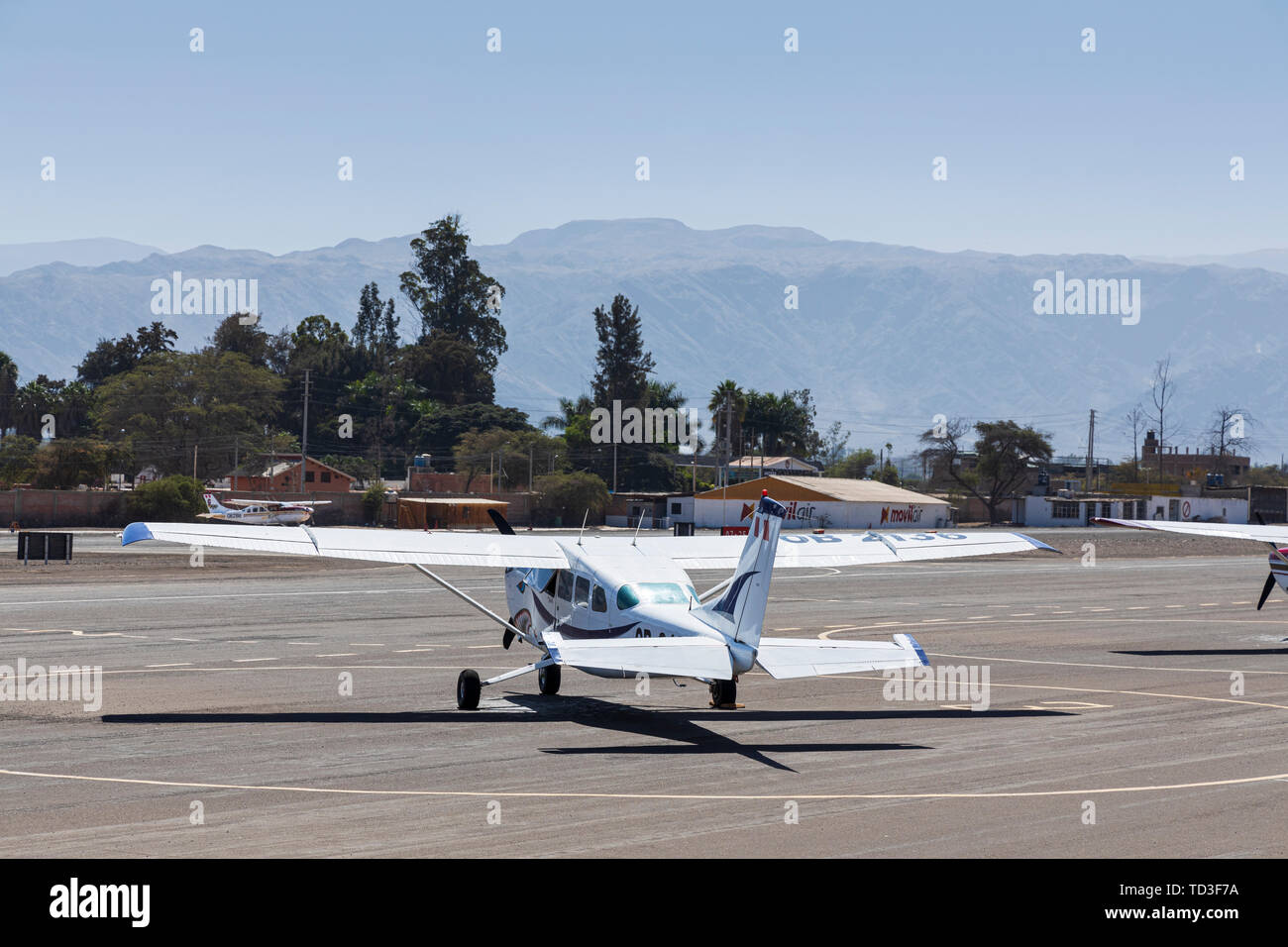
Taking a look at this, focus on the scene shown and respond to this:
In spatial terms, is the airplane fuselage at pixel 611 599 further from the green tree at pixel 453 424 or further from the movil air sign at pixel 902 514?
the green tree at pixel 453 424

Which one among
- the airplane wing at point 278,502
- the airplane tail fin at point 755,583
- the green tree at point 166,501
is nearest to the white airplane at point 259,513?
the airplane wing at point 278,502

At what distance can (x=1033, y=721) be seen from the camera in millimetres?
19078

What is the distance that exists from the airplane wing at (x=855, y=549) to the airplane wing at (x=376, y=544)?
1.57m

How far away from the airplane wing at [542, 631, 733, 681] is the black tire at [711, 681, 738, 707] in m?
2.81

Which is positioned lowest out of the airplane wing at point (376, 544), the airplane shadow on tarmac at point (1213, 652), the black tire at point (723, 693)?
the airplane shadow on tarmac at point (1213, 652)

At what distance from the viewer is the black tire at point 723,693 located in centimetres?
1947

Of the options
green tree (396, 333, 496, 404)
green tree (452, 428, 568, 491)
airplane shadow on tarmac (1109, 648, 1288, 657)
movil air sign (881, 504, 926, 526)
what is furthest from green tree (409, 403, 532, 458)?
airplane shadow on tarmac (1109, 648, 1288, 657)

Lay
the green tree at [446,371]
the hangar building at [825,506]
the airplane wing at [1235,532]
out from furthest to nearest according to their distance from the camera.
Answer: the green tree at [446,371] < the hangar building at [825,506] < the airplane wing at [1235,532]

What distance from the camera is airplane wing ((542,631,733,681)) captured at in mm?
16156

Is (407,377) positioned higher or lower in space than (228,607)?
higher

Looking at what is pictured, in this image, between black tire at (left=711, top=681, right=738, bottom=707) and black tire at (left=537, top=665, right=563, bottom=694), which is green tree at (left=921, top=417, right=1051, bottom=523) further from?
black tire at (left=711, top=681, right=738, bottom=707)
